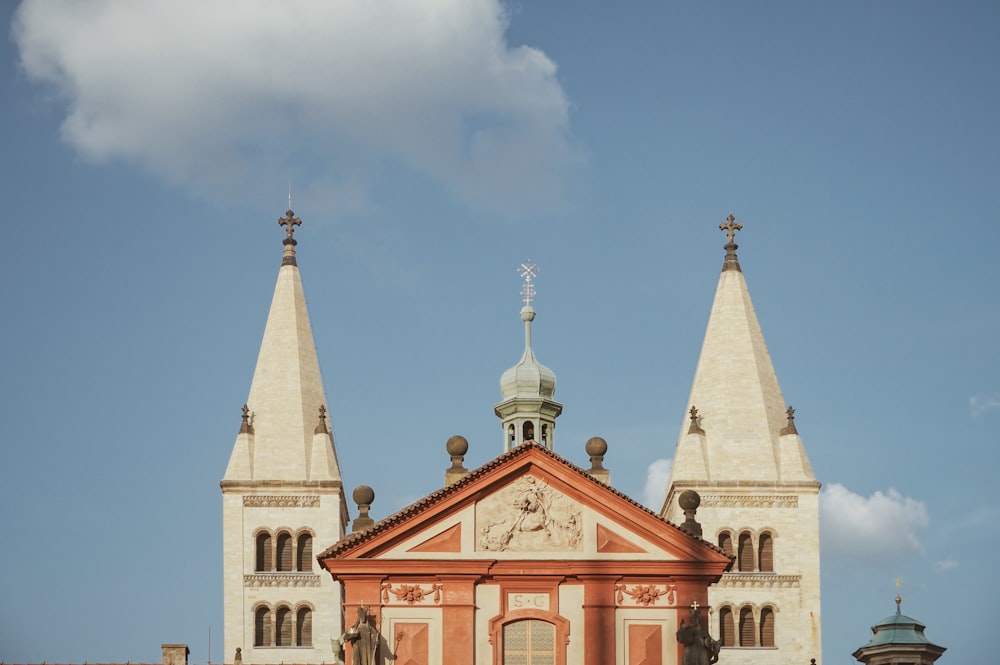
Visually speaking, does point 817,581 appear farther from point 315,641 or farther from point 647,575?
point 647,575

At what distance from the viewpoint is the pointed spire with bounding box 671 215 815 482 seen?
82625 mm

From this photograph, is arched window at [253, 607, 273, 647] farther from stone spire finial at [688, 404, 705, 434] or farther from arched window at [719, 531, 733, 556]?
stone spire finial at [688, 404, 705, 434]

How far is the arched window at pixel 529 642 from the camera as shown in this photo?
5269cm

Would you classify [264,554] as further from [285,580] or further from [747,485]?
[747,485]

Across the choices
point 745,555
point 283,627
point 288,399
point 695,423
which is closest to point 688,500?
point 745,555

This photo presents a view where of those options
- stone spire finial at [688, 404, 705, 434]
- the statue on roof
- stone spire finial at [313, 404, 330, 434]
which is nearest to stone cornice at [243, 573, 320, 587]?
stone spire finial at [313, 404, 330, 434]

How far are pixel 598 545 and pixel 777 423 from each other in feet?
105

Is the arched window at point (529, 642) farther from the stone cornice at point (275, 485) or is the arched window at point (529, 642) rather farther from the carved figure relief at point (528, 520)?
the stone cornice at point (275, 485)

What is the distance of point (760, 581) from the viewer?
81.9m

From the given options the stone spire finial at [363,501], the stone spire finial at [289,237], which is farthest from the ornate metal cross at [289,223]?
the stone spire finial at [363,501]

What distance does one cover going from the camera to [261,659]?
263 feet

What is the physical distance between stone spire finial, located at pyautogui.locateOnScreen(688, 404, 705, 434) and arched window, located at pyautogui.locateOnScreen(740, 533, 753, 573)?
4.29 meters

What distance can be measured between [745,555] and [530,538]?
1180 inches

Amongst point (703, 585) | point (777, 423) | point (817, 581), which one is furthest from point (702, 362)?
point (703, 585)
